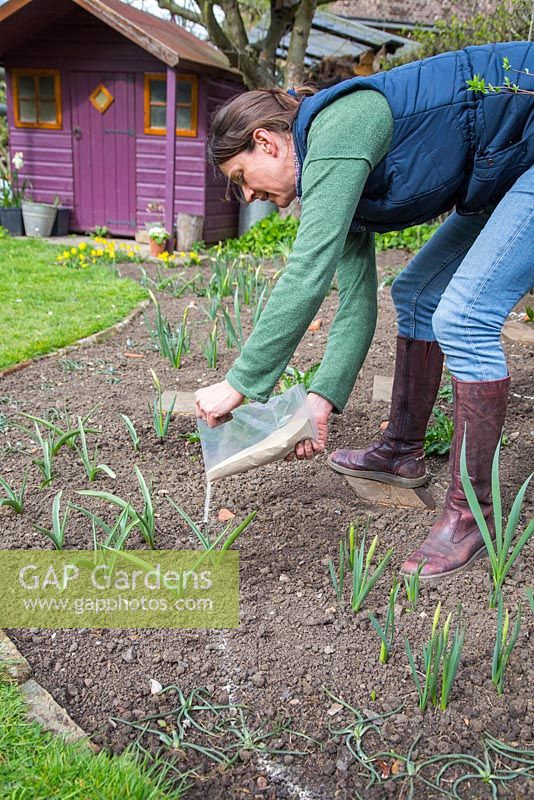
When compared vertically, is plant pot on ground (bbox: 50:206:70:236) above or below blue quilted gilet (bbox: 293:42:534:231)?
below

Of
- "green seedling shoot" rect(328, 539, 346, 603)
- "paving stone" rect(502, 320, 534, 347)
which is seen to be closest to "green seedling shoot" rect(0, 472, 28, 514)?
"green seedling shoot" rect(328, 539, 346, 603)

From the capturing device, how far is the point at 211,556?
184cm

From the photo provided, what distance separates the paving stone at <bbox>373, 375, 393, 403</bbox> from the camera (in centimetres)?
300

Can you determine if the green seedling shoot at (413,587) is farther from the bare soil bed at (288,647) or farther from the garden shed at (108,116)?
the garden shed at (108,116)

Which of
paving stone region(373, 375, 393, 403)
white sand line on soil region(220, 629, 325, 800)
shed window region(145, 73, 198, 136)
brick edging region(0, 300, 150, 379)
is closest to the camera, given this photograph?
white sand line on soil region(220, 629, 325, 800)

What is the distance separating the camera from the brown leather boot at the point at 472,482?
175cm

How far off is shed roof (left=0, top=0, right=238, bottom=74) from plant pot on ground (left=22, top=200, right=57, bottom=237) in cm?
186

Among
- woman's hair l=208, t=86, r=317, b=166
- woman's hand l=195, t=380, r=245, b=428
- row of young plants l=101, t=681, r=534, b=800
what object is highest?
woman's hair l=208, t=86, r=317, b=166

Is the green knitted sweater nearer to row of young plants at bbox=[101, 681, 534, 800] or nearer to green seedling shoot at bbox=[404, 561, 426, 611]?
green seedling shoot at bbox=[404, 561, 426, 611]

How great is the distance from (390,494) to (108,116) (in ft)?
24.1

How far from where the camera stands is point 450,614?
4.61 ft

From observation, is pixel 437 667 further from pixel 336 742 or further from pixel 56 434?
pixel 56 434

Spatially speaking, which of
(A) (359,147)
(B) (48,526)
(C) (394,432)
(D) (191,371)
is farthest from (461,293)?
(D) (191,371)

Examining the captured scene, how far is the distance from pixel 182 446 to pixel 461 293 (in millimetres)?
1252
